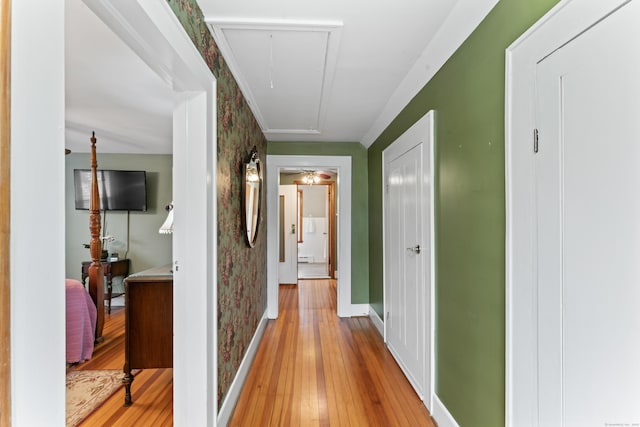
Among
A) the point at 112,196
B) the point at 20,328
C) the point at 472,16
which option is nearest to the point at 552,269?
the point at 472,16

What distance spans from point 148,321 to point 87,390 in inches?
33.9

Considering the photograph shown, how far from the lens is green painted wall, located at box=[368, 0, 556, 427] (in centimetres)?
124

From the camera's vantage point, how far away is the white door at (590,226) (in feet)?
2.50

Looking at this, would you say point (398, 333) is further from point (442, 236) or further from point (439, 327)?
point (442, 236)

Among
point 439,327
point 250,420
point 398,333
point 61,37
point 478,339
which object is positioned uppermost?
point 61,37

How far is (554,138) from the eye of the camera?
3.17 feet

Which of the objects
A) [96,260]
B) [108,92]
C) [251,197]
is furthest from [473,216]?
[96,260]

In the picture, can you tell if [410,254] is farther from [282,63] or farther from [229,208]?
[282,63]

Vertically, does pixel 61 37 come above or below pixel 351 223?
above

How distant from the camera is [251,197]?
2.61m

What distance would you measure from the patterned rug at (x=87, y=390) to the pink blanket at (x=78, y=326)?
0.17 meters

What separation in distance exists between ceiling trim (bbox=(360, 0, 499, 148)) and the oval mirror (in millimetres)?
1354

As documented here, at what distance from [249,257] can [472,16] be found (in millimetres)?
2278

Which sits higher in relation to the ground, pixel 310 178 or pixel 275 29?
pixel 275 29
